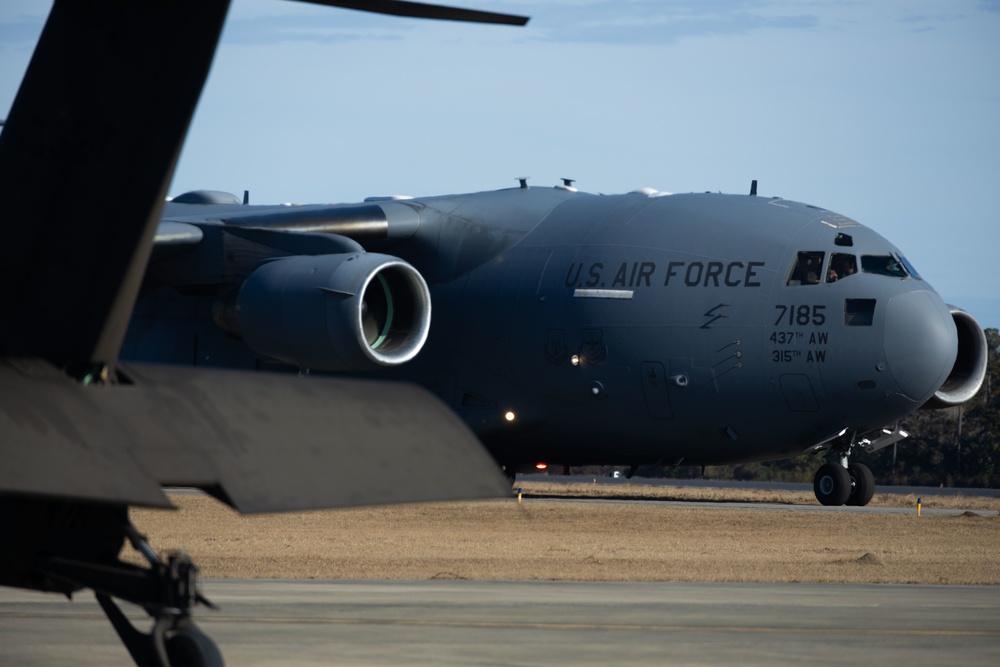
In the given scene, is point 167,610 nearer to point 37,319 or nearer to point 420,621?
point 37,319

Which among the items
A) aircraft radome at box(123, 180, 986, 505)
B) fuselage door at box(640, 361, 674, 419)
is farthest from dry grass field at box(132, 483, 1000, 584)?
fuselage door at box(640, 361, 674, 419)

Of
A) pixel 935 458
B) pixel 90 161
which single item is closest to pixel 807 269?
pixel 90 161

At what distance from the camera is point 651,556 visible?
17266 mm

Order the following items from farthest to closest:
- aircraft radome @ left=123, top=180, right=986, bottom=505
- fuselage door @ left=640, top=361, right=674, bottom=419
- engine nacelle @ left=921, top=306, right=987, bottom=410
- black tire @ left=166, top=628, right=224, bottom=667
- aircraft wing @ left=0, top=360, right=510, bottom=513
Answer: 1. engine nacelle @ left=921, top=306, right=987, bottom=410
2. fuselage door @ left=640, top=361, right=674, bottom=419
3. aircraft radome @ left=123, top=180, right=986, bottom=505
4. black tire @ left=166, top=628, right=224, bottom=667
5. aircraft wing @ left=0, top=360, right=510, bottom=513

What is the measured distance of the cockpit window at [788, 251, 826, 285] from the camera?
23.3m

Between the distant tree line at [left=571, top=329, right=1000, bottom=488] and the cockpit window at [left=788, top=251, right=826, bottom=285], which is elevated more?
Result: the cockpit window at [left=788, top=251, right=826, bottom=285]

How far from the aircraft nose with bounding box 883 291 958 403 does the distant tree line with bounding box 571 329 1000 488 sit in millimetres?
32073

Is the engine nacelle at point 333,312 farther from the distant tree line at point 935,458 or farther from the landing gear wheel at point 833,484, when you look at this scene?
the distant tree line at point 935,458

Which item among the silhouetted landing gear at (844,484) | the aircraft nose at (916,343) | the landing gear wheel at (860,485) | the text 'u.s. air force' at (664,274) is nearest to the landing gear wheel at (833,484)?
the silhouetted landing gear at (844,484)

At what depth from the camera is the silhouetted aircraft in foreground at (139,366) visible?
5.48 m

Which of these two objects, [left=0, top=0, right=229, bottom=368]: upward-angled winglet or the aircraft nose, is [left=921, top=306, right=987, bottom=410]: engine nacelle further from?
[left=0, top=0, right=229, bottom=368]: upward-angled winglet

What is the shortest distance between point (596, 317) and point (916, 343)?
4.44m

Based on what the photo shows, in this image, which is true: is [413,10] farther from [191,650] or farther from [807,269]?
[807,269]

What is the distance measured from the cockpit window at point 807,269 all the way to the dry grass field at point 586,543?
3266mm
